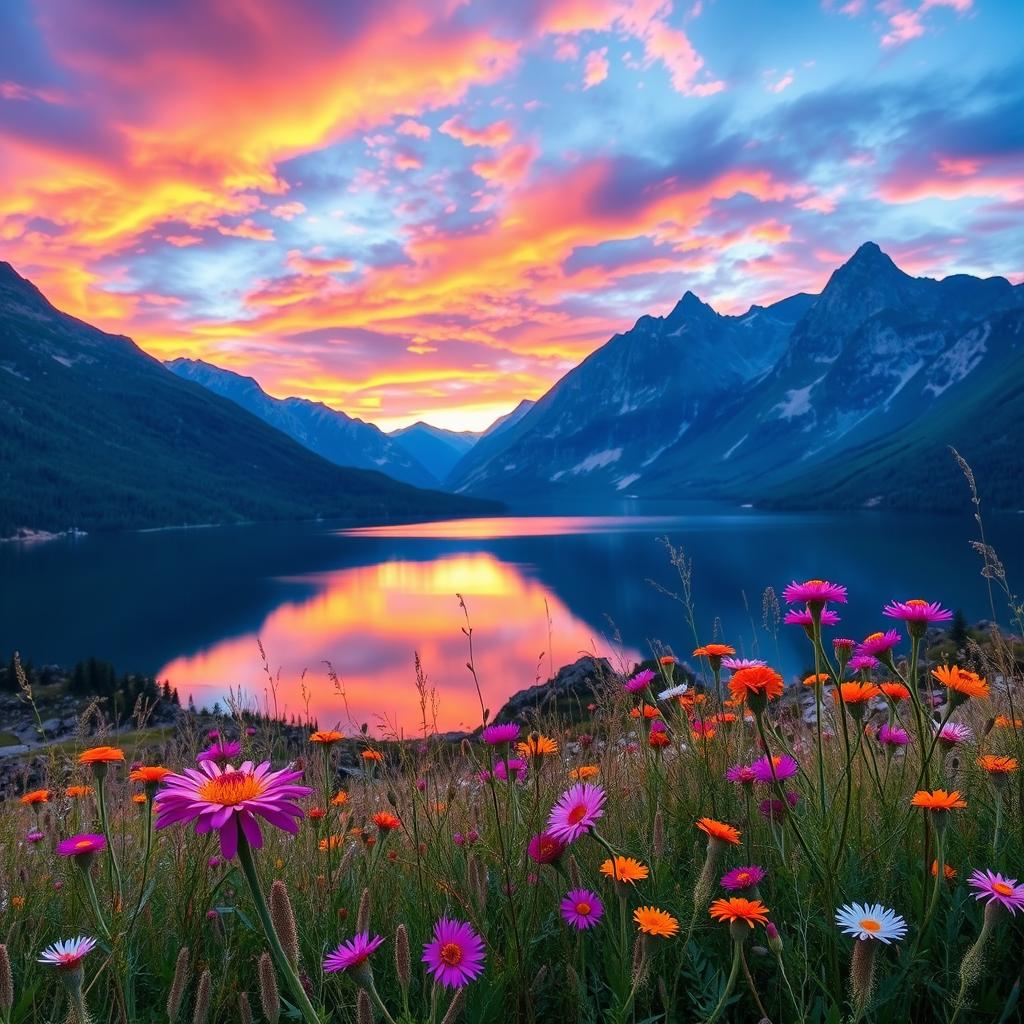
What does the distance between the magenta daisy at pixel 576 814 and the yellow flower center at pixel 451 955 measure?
1.34 feet

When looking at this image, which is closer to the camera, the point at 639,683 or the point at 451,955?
the point at 451,955

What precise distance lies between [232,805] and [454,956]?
3.04 feet

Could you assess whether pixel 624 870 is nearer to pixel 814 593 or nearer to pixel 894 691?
pixel 814 593

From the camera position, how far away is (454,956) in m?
1.98

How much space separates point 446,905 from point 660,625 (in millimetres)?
50433

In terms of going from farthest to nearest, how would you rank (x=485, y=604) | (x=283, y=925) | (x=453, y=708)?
(x=485, y=604)
(x=453, y=708)
(x=283, y=925)

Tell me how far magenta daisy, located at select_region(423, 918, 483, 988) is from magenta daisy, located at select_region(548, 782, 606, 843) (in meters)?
0.38

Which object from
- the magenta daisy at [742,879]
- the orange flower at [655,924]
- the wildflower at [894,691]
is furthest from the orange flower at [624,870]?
the wildflower at [894,691]

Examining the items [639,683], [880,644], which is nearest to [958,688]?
[880,644]

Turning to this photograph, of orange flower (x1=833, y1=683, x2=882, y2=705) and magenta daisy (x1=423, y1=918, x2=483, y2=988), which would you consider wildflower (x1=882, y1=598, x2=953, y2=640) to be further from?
magenta daisy (x1=423, y1=918, x2=483, y2=988)

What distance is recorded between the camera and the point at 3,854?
4.32 meters

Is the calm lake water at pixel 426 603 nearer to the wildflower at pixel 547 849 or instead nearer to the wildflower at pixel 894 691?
the wildflower at pixel 547 849

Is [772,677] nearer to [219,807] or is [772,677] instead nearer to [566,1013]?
[566,1013]

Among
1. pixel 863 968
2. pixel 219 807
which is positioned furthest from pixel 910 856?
pixel 219 807
